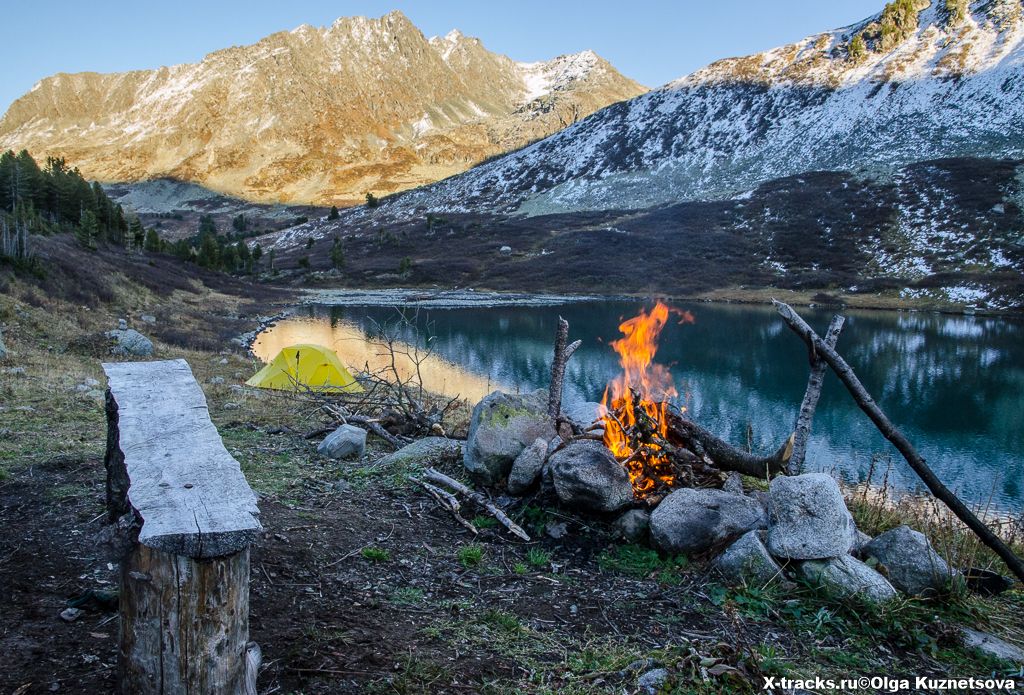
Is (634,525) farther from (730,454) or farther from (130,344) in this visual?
(130,344)

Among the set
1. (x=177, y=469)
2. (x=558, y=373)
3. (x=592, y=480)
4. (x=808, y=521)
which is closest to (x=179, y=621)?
(x=177, y=469)

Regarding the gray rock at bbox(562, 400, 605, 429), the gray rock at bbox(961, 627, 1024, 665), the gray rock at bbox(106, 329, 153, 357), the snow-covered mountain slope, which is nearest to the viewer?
the gray rock at bbox(961, 627, 1024, 665)

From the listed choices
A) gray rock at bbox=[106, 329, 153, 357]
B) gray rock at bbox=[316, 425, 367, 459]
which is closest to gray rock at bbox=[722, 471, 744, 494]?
gray rock at bbox=[316, 425, 367, 459]

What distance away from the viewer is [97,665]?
12.4 feet

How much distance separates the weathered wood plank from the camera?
9.82ft

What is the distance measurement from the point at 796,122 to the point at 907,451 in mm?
126311

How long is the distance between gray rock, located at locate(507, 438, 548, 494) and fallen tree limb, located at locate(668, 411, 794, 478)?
1.98m

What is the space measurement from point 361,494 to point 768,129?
5012 inches

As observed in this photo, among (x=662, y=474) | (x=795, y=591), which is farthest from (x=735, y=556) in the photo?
(x=662, y=474)

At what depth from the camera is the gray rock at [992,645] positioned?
4.89 metres

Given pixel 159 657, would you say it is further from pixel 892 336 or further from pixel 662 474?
pixel 892 336

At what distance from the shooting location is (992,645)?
5.02 m

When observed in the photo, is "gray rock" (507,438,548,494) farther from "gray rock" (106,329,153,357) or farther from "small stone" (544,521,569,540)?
"gray rock" (106,329,153,357)

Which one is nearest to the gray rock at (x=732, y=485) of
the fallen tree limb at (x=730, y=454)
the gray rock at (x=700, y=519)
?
the fallen tree limb at (x=730, y=454)
